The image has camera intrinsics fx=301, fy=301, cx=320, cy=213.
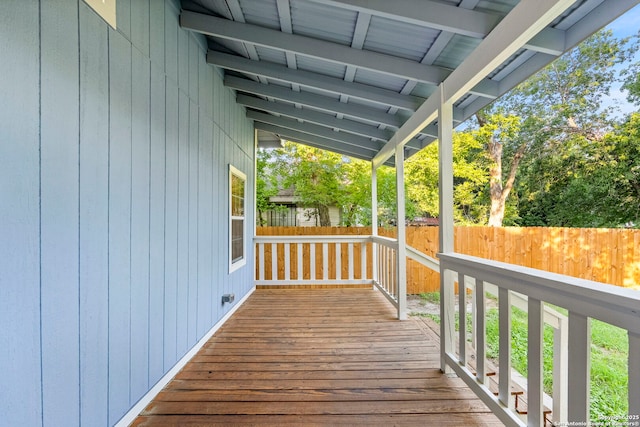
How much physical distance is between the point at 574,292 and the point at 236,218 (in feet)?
12.5

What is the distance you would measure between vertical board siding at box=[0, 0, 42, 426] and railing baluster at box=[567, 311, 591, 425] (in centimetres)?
207

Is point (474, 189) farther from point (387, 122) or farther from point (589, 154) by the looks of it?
point (387, 122)

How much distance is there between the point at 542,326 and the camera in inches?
55.6

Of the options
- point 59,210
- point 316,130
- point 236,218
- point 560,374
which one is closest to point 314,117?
point 316,130

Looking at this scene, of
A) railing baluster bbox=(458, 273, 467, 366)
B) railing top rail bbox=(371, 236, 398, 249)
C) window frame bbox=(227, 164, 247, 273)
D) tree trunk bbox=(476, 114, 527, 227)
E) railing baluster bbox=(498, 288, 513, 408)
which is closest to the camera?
railing baluster bbox=(498, 288, 513, 408)

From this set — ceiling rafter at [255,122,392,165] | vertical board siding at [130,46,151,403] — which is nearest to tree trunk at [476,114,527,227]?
ceiling rafter at [255,122,392,165]

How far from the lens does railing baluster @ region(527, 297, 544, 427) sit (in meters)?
1.43

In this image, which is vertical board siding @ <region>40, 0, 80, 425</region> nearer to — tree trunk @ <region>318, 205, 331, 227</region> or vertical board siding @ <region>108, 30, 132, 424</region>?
vertical board siding @ <region>108, 30, 132, 424</region>

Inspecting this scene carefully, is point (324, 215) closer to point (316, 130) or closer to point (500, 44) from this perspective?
point (316, 130)

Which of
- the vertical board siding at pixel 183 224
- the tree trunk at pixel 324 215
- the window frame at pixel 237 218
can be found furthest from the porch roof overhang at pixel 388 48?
the tree trunk at pixel 324 215

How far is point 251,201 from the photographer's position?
524cm

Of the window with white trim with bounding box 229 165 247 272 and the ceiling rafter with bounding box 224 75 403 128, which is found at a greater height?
the ceiling rafter with bounding box 224 75 403 128

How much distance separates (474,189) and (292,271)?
17.2ft

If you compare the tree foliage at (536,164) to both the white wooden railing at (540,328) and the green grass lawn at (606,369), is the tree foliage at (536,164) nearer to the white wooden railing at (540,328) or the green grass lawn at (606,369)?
the green grass lawn at (606,369)
